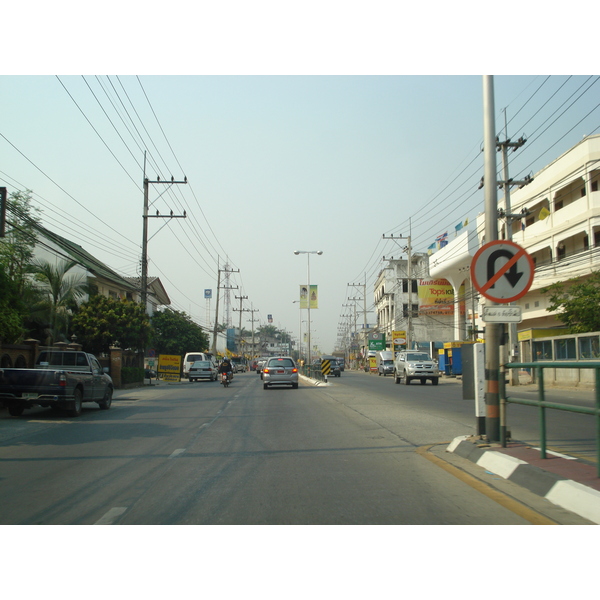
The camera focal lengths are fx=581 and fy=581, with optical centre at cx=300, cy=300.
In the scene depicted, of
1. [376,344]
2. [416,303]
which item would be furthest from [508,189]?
[416,303]

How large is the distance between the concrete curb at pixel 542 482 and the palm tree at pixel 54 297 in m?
27.8

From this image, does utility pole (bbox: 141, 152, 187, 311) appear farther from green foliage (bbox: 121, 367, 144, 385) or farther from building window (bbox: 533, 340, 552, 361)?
building window (bbox: 533, 340, 552, 361)

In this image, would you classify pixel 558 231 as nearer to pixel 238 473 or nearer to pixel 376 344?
pixel 238 473

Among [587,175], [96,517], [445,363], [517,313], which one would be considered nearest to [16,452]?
[96,517]

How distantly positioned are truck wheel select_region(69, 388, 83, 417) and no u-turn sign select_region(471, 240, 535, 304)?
12.4m

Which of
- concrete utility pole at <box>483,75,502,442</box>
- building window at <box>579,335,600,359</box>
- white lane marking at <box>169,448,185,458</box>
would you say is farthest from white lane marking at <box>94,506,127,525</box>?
building window at <box>579,335,600,359</box>

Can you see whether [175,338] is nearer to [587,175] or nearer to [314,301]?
[314,301]

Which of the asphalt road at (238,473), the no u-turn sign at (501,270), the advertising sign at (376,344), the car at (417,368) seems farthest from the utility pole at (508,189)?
the advertising sign at (376,344)

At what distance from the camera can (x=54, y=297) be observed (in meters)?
32.9

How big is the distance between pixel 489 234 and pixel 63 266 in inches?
1221

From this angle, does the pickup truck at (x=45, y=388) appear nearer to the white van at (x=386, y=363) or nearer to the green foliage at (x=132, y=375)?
the green foliage at (x=132, y=375)

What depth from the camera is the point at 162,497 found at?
6.48 metres

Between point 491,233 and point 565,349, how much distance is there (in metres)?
24.2

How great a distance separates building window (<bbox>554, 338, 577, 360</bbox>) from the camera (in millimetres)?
29448
